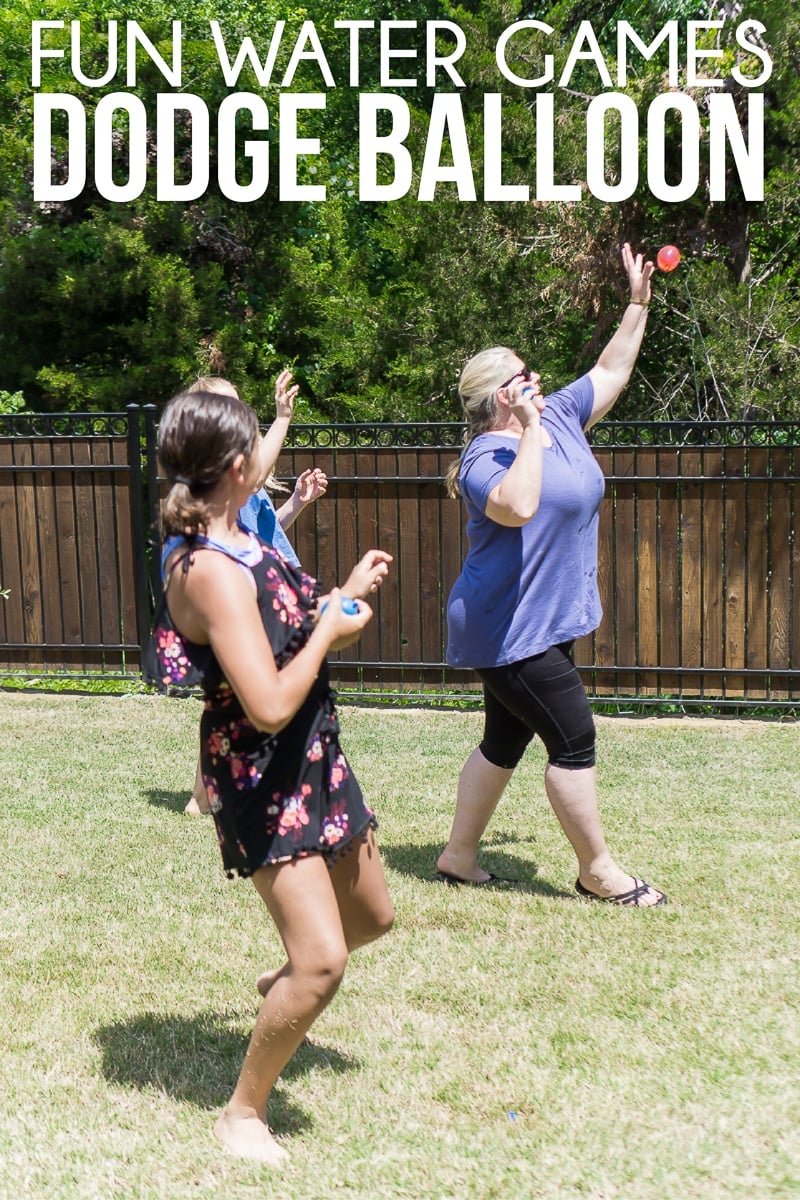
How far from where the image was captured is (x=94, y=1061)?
342cm

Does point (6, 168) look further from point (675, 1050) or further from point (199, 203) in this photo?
point (675, 1050)

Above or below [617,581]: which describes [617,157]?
above

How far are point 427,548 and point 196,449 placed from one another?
580 cm

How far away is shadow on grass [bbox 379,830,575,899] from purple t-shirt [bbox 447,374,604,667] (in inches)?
38.0

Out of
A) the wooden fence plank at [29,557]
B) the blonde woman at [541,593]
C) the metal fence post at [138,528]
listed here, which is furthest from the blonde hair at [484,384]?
the wooden fence plank at [29,557]

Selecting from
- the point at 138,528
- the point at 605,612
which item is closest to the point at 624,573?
the point at 605,612

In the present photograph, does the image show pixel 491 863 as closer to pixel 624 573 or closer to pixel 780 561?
pixel 624 573

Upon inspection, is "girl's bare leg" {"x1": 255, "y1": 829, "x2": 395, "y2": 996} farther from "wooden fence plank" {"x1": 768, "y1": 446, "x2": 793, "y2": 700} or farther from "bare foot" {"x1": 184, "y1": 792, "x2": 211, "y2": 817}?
"wooden fence plank" {"x1": 768, "y1": 446, "x2": 793, "y2": 700}

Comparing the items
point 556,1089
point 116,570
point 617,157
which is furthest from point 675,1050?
point 617,157

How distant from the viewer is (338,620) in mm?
2631

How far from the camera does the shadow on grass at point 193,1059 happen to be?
3201 millimetres

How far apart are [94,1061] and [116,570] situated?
231 inches

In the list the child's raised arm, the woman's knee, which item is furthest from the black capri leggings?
the child's raised arm

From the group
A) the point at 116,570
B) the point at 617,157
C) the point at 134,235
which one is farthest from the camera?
the point at 134,235
